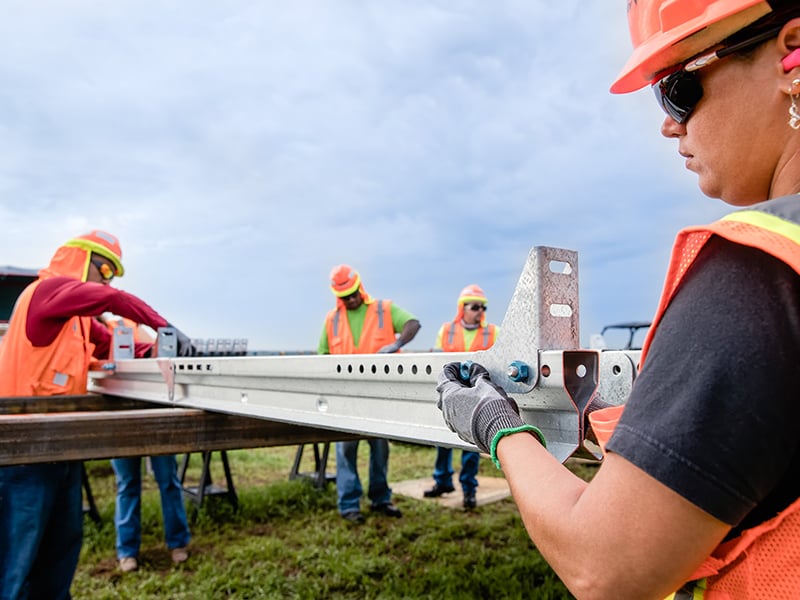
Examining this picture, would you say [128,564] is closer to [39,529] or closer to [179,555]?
[179,555]

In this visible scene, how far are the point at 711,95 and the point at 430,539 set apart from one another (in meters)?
4.74

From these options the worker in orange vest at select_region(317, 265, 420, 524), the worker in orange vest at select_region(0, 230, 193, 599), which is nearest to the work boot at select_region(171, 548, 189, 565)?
the worker in orange vest at select_region(0, 230, 193, 599)

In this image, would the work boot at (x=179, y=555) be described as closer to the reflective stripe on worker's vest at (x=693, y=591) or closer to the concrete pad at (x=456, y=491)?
the concrete pad at (x=456, y=491)

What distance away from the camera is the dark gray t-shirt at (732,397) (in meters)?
0.65

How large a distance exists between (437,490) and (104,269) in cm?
413

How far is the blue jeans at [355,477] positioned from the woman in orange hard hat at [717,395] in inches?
192

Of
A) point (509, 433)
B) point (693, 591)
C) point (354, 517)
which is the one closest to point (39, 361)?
point (354, 517)

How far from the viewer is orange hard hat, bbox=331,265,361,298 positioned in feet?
21.5

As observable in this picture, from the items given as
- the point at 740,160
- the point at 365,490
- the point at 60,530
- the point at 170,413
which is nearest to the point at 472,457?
the point at 365,490

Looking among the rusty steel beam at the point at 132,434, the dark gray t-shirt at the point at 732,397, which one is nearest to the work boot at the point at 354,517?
the rusty steel beam at the point at 132,434

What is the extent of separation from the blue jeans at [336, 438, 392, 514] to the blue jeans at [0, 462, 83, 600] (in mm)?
2505

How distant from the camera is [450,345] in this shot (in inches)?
330

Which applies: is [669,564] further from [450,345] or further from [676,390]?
[450,345]

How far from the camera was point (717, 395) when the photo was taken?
2.15ft
